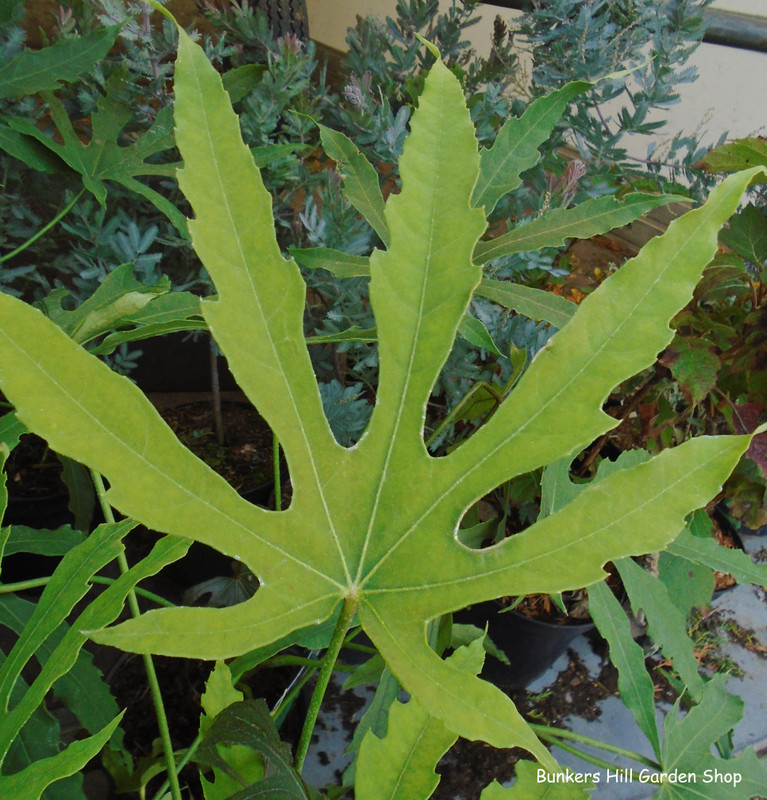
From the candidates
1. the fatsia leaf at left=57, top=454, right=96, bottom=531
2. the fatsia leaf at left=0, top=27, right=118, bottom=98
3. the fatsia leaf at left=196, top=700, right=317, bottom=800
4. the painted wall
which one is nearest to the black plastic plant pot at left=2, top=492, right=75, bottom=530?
the fatsia leaf at left=57, top=454, right=96, bottom=531

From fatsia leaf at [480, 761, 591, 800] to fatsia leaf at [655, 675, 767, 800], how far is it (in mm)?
248

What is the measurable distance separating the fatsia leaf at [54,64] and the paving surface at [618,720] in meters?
0.99

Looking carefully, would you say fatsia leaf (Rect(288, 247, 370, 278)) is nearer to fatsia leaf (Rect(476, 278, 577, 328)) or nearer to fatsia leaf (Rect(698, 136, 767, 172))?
fatsia leaf (Rect(476, 278, 577, 328))

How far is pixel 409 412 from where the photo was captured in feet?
1.04

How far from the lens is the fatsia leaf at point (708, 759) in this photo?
2.01 feet

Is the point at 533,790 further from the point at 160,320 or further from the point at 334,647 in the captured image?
the point at 160,320

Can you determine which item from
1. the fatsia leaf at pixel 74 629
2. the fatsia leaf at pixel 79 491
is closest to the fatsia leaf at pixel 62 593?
the fatsia leaf at pixel 74 629

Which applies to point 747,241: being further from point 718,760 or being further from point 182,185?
point 182,185

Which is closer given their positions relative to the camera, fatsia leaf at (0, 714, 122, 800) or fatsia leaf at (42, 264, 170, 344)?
fatsia leaf at (0, 714, 122, 800)

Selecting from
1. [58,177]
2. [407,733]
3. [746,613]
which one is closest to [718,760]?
[407,733]

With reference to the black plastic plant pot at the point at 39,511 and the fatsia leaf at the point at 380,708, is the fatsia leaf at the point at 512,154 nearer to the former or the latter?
the fatsia leaf at the point at 380,708

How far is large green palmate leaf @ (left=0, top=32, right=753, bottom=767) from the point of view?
28 cm

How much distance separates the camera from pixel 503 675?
107 centimetres

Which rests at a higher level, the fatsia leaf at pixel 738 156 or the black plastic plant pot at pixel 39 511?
the fatsia leaf at pixel 738 156
